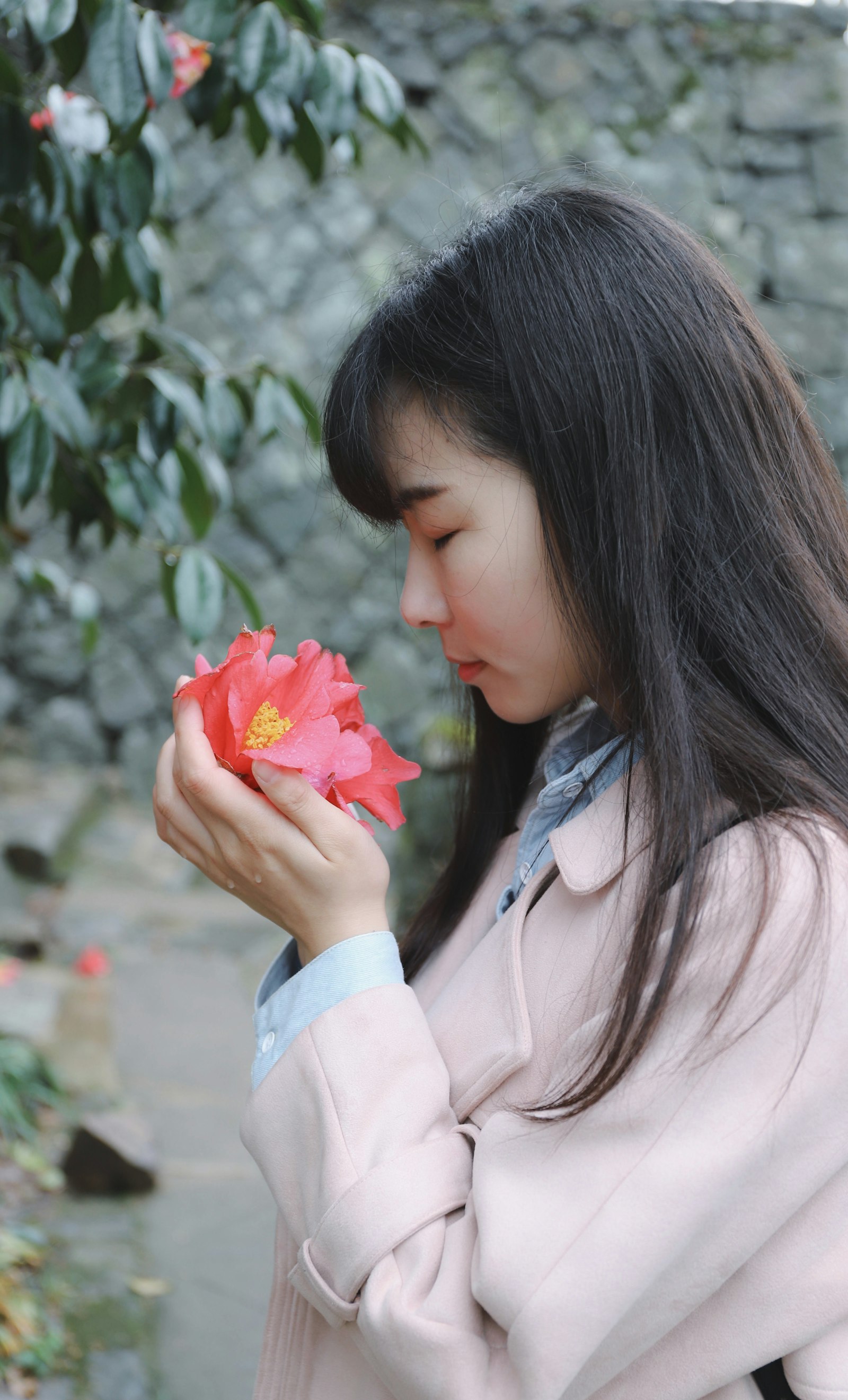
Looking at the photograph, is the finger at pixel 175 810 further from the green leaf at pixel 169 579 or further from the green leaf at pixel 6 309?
the green leaf at pixel 6 309

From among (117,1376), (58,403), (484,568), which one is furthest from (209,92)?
(117,1376)

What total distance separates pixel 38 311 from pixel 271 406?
0.37m

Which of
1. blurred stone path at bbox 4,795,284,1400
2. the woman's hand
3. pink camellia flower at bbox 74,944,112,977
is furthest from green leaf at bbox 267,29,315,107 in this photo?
pink camellia flower at bbox 74,944,112,977

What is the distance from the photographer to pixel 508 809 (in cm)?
130

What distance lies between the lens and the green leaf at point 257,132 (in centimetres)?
154

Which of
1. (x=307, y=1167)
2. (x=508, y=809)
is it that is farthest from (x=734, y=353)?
(x=307, y=1167)

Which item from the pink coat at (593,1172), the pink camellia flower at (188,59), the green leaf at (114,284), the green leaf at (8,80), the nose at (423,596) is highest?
the green leaf at (8,80)

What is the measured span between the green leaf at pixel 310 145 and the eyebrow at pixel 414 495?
2.31 feet

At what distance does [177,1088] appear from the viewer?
3.25m

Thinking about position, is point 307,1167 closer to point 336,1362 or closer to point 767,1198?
point 336,1362

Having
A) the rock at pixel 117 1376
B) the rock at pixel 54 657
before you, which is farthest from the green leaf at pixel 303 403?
the rock at pixel 54 657

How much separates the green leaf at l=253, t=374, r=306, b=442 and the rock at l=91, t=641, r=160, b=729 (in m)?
3.71

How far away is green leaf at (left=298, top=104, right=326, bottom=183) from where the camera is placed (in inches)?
58.9

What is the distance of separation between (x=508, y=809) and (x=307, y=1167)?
52 centimetres
